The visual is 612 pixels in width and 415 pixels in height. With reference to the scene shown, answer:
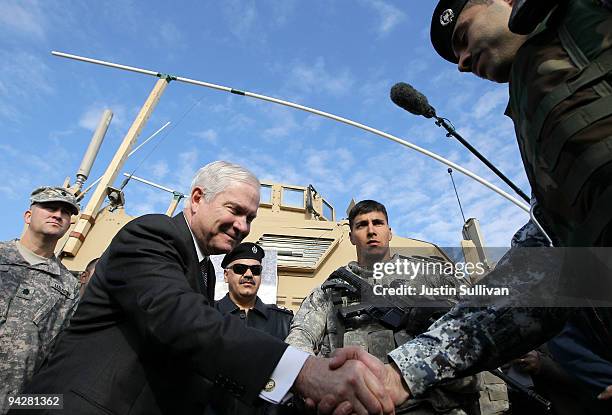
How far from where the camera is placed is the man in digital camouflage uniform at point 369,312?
10.3ft

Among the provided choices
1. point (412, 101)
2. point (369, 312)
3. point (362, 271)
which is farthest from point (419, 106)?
point (369, 312)

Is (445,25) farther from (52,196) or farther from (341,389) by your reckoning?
(52,196)

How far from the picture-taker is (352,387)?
6.03 feet

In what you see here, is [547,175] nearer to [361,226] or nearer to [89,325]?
[89,325]

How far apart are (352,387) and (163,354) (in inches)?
30.3

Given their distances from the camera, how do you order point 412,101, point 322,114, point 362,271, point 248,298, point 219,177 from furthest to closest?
point 322,114, point 248,298, point 412,101, point 362,271, point 219,177

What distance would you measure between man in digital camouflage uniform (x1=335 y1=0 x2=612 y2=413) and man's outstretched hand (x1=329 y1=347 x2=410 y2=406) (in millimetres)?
23

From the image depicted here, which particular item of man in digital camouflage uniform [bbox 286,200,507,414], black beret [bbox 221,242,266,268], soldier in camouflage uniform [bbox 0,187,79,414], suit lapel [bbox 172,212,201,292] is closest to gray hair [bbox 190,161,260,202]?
suit lapel [bbox 172,212,201,292]

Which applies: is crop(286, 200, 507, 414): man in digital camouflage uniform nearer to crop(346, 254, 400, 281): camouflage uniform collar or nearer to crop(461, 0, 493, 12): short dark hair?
crop(346, 254, 400, 281): camouflage uniform collar

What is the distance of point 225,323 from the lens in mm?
1757

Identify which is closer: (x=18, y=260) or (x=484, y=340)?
(x=484, y=340)

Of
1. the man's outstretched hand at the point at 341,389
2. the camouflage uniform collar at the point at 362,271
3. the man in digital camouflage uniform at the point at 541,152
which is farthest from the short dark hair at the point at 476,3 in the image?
the camouflage uniform collar at the point at 362,271

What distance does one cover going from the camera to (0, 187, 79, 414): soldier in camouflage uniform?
118 inches

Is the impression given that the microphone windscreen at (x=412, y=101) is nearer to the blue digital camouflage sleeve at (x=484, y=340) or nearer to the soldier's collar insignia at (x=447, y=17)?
the soldier's collar insignia at (x=447, y=17)
